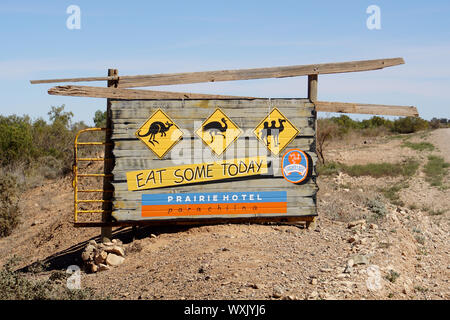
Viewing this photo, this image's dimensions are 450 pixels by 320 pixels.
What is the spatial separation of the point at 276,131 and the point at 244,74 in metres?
1.47

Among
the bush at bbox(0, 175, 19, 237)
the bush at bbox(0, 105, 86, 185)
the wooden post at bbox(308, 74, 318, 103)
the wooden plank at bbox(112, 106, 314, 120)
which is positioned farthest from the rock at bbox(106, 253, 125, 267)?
the bush at bbox(0, 105, 86, 185)

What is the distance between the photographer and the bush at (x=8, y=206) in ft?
54.0

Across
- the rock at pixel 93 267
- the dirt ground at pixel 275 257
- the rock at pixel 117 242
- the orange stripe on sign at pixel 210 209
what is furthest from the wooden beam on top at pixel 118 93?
the rock at pixel 93 267

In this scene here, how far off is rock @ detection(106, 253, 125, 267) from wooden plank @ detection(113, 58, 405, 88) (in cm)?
361

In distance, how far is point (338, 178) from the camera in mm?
22828

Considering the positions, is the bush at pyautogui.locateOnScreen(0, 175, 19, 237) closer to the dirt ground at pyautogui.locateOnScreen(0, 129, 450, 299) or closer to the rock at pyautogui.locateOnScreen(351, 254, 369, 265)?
the dirt ground at pyautogui.locateOnScreen(0, 129, 450, 299)

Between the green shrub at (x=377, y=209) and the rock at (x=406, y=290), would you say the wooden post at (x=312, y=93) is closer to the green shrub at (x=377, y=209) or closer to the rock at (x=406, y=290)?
the green shrub at (x=377, y=209)

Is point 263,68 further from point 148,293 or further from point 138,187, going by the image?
point 148,293

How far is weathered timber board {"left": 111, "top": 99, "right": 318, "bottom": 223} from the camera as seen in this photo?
10938 millimetres

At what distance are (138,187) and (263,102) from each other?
10.6ft

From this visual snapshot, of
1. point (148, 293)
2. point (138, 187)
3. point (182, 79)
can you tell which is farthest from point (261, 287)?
point (182, 79)

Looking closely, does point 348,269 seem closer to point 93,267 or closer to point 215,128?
point 215,128

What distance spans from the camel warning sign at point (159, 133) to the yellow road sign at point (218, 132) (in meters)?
0.53

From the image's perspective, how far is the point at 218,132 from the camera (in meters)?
11.0
